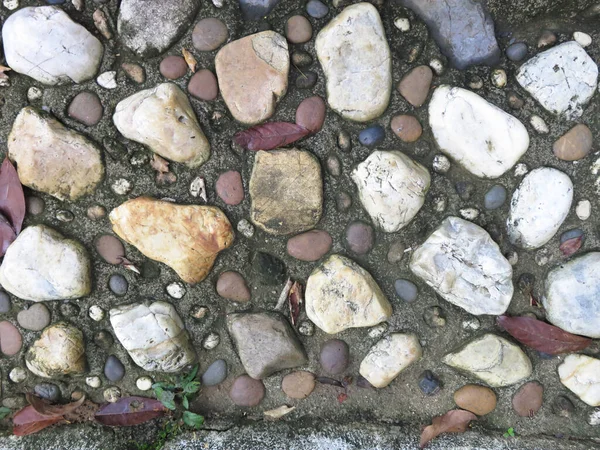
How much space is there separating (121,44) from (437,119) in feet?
2.84

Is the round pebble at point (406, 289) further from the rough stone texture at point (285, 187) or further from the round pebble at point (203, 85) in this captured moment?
the round pebble at point (203, 85)

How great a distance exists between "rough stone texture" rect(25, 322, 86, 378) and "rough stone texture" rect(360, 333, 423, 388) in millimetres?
790

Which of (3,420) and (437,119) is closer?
(437,119)

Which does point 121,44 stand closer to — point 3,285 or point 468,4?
point 3,285

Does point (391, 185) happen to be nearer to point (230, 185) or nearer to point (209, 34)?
point (230, 185)

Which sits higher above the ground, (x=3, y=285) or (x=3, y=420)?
(x=3, y=285)

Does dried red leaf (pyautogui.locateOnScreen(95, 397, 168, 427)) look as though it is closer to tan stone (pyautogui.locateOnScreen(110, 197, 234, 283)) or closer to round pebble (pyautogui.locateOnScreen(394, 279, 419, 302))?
tan stone (pyautogui.locateOnScreen(110, 197, 234, 283))

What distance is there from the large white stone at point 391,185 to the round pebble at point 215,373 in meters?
0.60

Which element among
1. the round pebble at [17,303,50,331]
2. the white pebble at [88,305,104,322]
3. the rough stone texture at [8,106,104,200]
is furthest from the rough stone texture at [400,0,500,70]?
the round pebble at [17,303,50,331]

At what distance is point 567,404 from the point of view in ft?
4.76

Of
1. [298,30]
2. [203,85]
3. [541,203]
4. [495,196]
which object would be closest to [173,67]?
[203,85]

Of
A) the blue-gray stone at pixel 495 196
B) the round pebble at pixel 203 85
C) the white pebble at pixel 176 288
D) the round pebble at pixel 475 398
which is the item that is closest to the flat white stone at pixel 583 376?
the round pebble at pixel 475 398

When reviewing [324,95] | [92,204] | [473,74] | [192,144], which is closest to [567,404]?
[473,74]

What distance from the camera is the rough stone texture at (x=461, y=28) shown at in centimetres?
137
